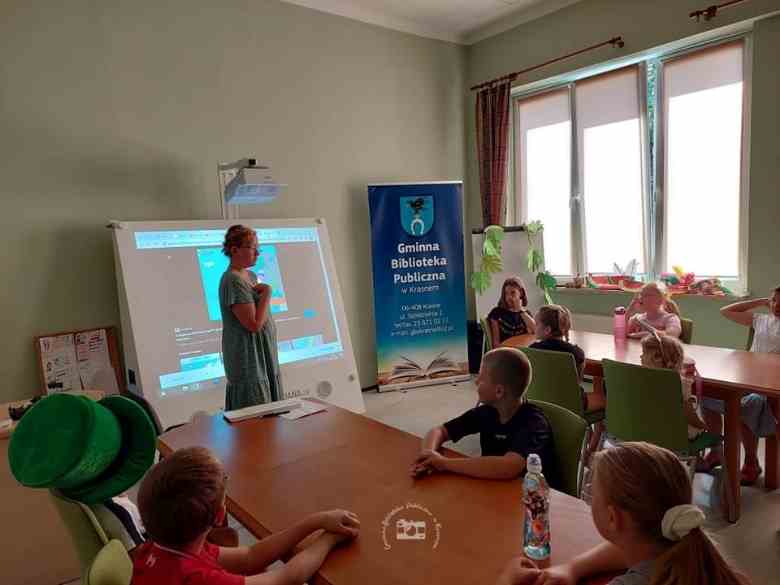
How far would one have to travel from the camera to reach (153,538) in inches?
41.3

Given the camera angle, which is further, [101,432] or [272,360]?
[272,360]

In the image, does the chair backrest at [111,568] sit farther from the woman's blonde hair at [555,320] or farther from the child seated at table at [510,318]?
the child seated at table at [510,318]

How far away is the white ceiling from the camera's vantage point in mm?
4711

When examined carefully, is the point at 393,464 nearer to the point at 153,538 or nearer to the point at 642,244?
the point at 153,538

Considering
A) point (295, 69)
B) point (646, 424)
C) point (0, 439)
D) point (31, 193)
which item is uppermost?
point (295, 69)

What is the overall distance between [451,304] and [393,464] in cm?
366

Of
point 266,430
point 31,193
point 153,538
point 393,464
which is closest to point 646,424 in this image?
point 393,464

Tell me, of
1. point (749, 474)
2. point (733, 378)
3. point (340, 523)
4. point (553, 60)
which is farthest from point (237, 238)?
point (553, 60)

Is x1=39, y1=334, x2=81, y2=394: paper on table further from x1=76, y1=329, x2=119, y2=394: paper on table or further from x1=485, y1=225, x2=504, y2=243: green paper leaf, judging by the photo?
x1=485, y1=225, x2=504, y2=243: green paper leaf

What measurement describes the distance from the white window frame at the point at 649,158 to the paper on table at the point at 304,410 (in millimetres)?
3376

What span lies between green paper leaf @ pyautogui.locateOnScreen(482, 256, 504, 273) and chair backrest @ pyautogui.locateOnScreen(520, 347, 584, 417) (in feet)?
7.12

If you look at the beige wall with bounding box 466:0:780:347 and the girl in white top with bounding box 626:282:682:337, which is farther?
the beige wall with bounding box 466:0:780:347

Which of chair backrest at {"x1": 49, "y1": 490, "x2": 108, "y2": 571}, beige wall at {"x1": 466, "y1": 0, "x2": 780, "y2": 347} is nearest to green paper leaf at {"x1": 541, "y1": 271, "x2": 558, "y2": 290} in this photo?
beige wall at {"x1": 466, "y1": 0, "x2": 780, "y2": 347}

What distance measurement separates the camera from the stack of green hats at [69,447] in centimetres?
95
